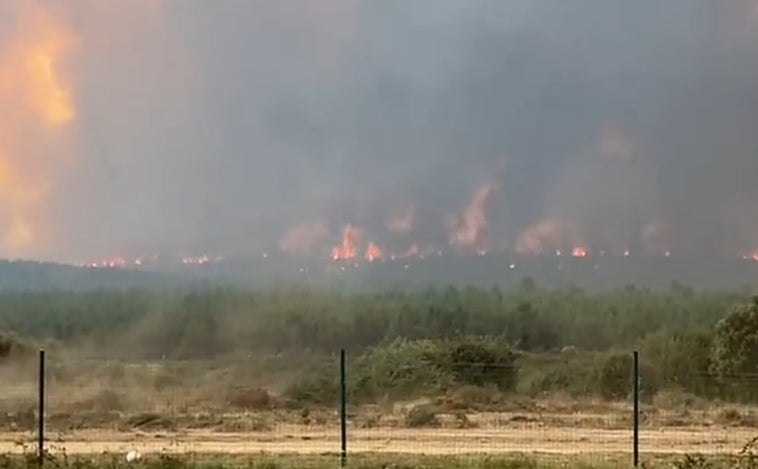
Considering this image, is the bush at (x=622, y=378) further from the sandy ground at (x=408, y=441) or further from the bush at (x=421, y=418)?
the bush at (x=421, y=418)

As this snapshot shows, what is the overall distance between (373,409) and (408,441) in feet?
23.3

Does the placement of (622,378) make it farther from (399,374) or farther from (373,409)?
(373,409)

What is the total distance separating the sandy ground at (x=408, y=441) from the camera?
2231cm

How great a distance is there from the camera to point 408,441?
78.6 feet

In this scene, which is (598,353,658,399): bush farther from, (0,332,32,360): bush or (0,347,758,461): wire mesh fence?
(0,332,32,360): bush

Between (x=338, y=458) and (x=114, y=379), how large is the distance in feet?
56.2

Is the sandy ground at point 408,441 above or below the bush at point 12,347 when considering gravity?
below

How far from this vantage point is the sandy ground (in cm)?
2231

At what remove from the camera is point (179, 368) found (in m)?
38.9

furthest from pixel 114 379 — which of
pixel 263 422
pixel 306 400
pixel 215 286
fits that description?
pixel 215 286

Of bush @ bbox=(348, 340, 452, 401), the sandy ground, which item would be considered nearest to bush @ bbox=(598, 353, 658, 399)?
bush @ bbox=(348, 340, 452, 401)

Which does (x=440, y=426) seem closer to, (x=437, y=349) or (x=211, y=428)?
(x=211, y=428)

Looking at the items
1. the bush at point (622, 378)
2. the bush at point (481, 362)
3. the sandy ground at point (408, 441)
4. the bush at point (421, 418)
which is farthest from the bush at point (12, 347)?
the bush at point (622, 378)

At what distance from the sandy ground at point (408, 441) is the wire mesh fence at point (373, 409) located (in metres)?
0.04
